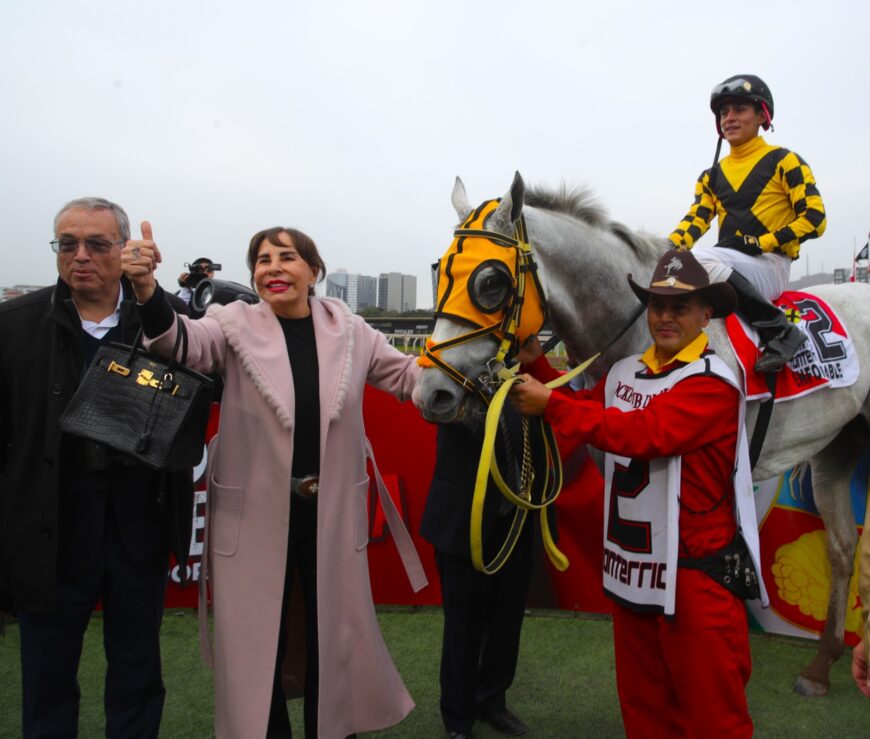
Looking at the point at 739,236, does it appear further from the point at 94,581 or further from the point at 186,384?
the point at 94,581

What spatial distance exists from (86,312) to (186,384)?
20.7 inches

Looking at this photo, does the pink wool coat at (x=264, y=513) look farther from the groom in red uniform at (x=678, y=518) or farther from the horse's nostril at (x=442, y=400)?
the groom in red uniform at (x=678, y=518)

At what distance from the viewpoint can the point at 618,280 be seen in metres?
2.53

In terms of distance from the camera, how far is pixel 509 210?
7.28ft

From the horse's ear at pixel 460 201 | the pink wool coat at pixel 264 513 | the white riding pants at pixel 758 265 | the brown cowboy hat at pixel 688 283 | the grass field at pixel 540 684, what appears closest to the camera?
the brown cowboy hat at pixel 688 283

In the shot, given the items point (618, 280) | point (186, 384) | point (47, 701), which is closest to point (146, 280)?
point (186, 384)

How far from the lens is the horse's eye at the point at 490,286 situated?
2096mm

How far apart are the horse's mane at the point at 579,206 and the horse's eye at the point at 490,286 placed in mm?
622

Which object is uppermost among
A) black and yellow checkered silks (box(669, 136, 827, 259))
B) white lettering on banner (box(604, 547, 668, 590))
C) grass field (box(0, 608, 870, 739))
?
black and yellow checkered silks (box(669, 136, 827, 259))

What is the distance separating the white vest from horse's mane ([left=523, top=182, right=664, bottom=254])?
791 mm

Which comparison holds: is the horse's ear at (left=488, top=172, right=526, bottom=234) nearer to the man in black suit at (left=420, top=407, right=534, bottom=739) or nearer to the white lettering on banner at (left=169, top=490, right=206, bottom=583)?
the man in black suit at (left=420, top=407, right=534, bottom=739)

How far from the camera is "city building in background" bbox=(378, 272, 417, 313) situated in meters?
30.7

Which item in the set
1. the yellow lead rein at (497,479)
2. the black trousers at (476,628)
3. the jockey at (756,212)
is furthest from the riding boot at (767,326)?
the black trousers at (476,628)

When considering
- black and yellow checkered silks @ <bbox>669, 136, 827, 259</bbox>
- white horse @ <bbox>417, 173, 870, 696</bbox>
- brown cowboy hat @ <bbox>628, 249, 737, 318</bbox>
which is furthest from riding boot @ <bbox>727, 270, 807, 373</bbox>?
brown cowboy hat @ <bbox>628, 249, 737, 318</bbox>
